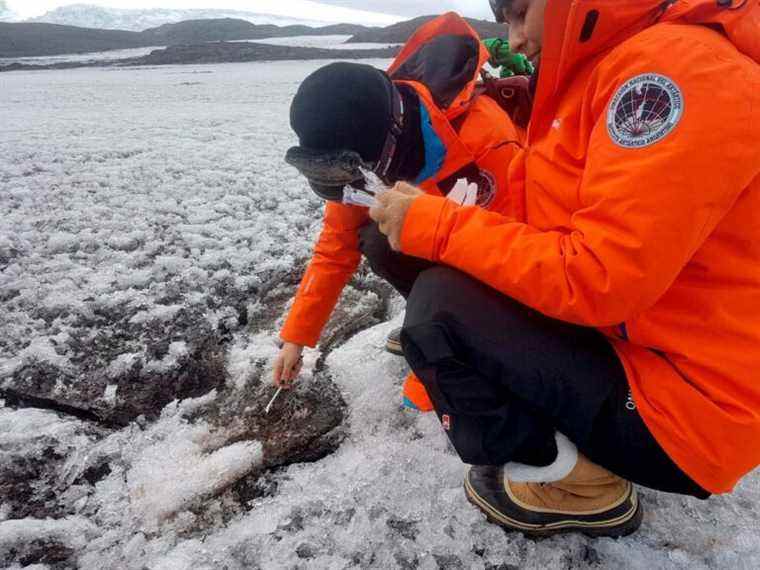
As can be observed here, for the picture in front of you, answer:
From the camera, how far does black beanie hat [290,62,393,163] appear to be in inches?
49.1

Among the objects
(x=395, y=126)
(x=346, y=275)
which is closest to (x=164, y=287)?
(x=346, y=275)

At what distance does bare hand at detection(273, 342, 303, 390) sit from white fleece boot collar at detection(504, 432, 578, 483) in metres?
0.72

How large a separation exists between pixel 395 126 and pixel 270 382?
927 mm

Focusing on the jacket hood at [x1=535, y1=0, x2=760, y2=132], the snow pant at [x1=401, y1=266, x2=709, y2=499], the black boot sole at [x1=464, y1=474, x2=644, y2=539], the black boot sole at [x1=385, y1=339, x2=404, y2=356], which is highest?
the jacket hood at [x1=535, y1=0, x2=760, y2=132]

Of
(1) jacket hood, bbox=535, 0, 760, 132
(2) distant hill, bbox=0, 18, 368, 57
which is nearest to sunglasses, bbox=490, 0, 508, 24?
(1) jacket hood, bbox=535, 0, 760, 132

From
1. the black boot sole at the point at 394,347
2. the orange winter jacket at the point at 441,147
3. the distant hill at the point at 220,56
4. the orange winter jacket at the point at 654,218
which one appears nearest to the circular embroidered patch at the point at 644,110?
the orange winter jacket at the point at 654,218

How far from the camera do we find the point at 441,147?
1.36m

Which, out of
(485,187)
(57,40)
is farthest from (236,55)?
(57,40)

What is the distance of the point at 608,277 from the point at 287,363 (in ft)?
3.37

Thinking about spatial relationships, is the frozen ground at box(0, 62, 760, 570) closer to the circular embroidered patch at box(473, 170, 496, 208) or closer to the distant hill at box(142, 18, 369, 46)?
the circular embroidered patch at box(473, 170, 496, 208)

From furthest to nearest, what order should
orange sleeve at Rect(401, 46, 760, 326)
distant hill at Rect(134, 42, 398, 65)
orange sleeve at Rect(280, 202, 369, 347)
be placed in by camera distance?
distant hill at Rect(134, 42, 398, 65) → orange sleeve at Rect(280, 202, 369, 347) → orange sleeve at Rect(401, 46, 760, 326)

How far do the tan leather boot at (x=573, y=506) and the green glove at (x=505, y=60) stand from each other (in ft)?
4.58

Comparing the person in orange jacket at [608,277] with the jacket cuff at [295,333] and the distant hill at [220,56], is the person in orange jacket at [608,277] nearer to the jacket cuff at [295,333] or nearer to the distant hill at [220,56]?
the jacket cuff at [295,333]

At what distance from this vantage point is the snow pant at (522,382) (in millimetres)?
1053
